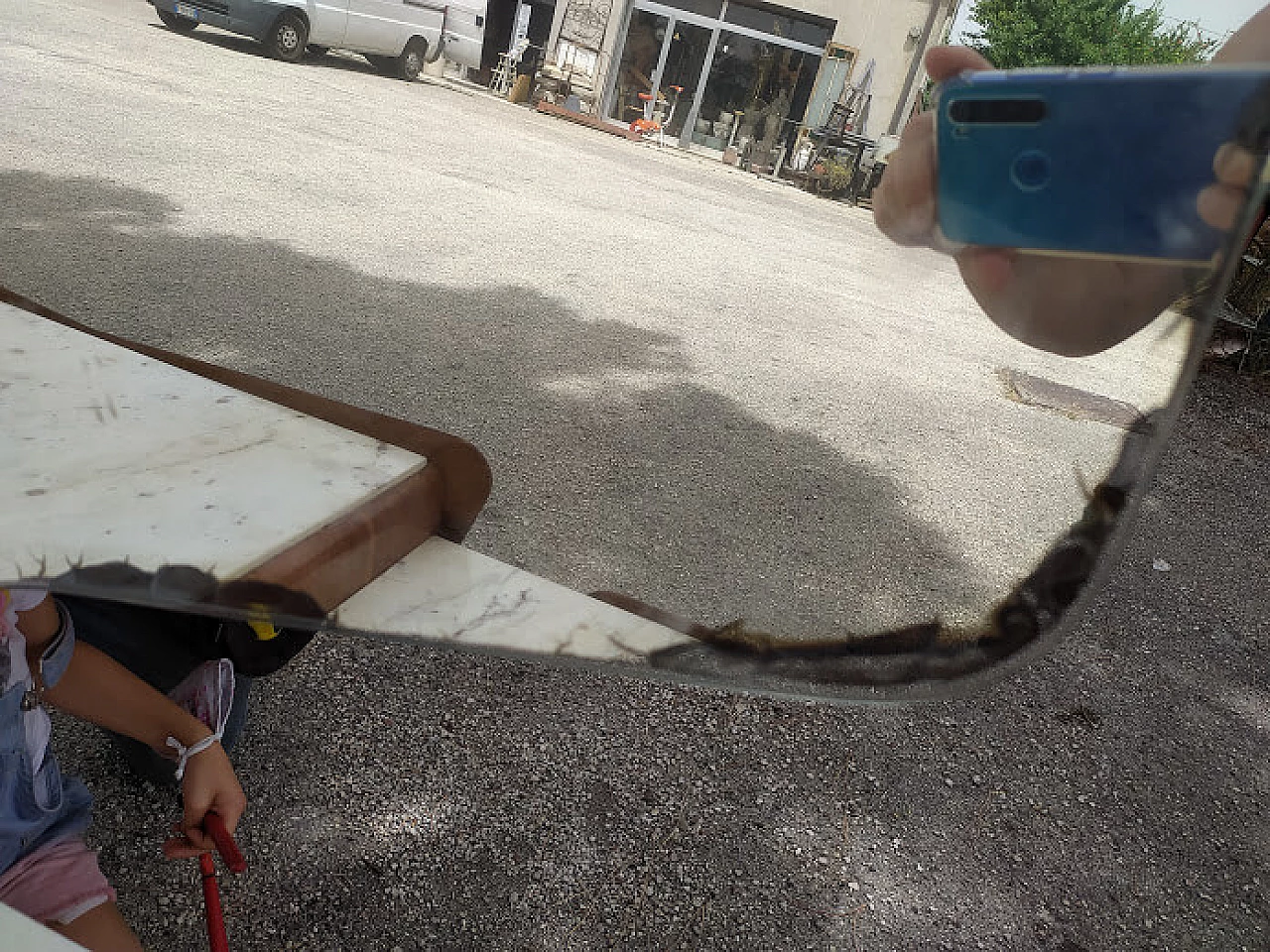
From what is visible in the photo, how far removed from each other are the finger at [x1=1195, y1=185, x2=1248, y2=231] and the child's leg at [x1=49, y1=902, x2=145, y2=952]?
1.16 metres

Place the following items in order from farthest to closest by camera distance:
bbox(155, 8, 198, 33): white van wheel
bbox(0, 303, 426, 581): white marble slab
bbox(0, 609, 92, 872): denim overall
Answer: bbox(155, 8, 198, 33): white van wheel, bbox(0, 609, 92, 872): denim overall, bbox(0, 303, 426, 581): white marble slab

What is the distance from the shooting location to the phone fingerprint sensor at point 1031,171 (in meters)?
0.35

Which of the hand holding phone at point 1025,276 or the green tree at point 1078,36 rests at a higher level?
the green tree at point 1078,36

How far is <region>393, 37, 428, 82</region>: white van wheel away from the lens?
4.33 ft

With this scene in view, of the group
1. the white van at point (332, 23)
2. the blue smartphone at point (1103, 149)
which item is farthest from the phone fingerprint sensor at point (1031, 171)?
the white van at point (332, 23)

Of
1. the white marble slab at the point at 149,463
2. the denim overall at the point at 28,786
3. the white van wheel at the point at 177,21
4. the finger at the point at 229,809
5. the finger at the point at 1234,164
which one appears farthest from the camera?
the white van wheel at the point at 177,21

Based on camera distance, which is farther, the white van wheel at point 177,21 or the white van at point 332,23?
the white van wheel at point 177,21

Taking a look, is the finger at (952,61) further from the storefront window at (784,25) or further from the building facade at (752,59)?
the storefront window at (784,25)

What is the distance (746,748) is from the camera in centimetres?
167

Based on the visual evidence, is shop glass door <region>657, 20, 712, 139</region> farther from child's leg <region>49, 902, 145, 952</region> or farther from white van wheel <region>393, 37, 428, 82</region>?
child's leg <region>49, 902, 145, 952</region>

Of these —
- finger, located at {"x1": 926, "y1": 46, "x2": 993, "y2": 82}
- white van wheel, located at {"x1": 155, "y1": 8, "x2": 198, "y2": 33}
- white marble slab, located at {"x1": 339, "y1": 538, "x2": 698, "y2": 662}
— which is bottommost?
white marble slab, located at {"x1": 339, "y1": 538, "x2": 698, "y2": 662}

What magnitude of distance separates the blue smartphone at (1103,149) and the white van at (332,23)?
0.83m

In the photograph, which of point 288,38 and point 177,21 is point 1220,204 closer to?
point 288,38

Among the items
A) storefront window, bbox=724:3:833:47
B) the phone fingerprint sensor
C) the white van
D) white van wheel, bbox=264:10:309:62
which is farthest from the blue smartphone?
white van wheel, bbox=264:10:309:62
